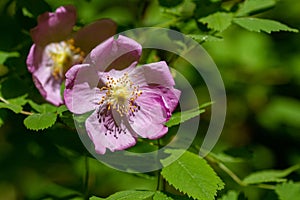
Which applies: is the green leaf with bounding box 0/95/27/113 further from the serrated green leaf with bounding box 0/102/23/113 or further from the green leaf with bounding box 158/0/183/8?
the green leaf with bounding box 158/0/183/8

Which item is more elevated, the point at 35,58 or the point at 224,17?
the point at 224,17

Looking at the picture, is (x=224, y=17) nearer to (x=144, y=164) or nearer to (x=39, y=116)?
(x=144, y=164)

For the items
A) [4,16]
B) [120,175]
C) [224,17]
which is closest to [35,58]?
[4,16]

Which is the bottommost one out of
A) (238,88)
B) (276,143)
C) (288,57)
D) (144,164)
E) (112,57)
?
(276,143)

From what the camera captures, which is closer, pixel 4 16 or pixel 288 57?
pixel 4 16

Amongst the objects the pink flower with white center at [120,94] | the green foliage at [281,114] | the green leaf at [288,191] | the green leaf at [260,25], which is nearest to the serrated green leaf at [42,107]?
the pink flower with white center at [120,94]

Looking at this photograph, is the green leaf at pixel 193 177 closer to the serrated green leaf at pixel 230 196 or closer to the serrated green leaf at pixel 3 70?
the serrated green leaf at pixel 230 196

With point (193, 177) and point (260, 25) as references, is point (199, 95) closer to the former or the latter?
point (260, 25)
